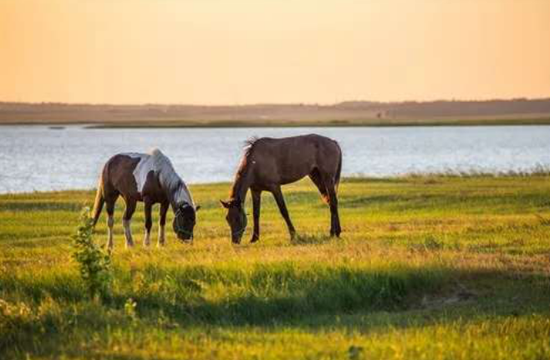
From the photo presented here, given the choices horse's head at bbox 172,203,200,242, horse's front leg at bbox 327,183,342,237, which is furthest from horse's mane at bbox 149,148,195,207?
horse's front leg at bbox 327,183,342,237

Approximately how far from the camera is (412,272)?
15.4 m

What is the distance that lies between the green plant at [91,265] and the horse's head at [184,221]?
566 centimetres

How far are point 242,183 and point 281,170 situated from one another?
1027 mm

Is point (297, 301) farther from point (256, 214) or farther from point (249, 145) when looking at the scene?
point (249, 145)

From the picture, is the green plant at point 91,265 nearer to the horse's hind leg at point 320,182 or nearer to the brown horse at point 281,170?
the brown horse at point 281,170

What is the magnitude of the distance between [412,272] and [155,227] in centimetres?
1329

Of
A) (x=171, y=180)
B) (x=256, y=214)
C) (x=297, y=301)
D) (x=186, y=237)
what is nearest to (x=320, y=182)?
(x=256, y=214)

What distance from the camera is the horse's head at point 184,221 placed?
20266mm

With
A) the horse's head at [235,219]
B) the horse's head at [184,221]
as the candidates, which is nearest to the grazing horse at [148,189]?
the horse's head at [184,221]

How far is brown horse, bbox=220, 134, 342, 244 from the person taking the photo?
21344 mm

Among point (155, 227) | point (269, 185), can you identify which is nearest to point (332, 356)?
point (269, 185)

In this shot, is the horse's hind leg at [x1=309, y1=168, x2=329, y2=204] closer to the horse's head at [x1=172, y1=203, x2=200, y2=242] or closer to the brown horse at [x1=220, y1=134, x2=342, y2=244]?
the brown horse at [x1=220, y1=134, x2=342, y2=244]

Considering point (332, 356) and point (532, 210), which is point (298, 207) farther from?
point (332, 356)

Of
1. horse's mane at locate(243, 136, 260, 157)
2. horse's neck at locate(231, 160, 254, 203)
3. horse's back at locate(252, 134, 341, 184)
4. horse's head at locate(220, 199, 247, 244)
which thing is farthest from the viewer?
horse's back at locate(252, 134, 341, 184)
